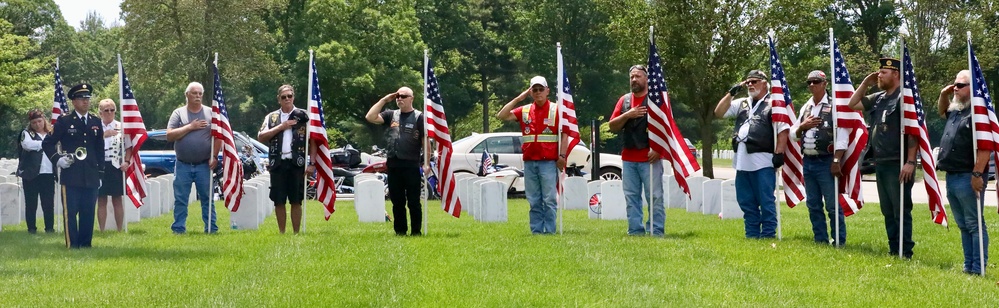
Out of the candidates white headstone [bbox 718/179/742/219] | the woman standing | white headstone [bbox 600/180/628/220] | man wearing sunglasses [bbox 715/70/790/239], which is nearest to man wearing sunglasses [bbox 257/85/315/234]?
the woman standing

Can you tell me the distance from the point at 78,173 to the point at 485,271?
491 cm

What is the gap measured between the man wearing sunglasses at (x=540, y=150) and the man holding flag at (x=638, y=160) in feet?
2.21

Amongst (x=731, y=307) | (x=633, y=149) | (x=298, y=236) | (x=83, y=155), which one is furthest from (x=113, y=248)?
(x=731, y=307)

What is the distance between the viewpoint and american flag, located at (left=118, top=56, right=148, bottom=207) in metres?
14.6

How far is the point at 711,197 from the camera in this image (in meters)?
18.5

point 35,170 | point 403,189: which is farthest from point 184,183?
point 403,189

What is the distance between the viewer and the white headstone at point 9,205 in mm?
16172

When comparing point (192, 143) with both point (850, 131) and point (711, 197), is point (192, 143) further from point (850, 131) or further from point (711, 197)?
point (711, 197)

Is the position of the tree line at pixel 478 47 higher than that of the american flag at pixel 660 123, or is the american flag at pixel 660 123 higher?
the tree line at pixel 478 47

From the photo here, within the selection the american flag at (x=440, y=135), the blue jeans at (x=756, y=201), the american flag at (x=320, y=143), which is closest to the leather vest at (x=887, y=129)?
the blue jeans at (x=756, y=201)

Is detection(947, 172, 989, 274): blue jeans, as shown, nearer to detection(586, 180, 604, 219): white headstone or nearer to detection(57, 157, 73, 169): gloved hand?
detection(586, 180, 604, 219): white headstone

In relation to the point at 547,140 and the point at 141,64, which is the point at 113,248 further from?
the point at 141,64

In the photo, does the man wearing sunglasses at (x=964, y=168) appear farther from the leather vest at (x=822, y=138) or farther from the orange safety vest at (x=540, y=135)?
the orange safety vest at (x=540, y=135)

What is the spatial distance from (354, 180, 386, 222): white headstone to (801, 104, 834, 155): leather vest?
660 centimetres
